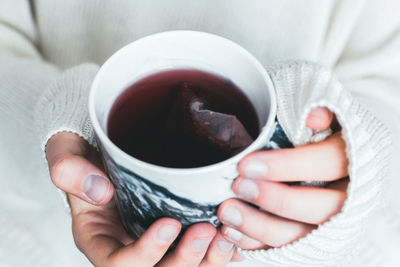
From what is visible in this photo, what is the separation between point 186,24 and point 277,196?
43 centimetres

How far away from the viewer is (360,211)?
1.46 ft

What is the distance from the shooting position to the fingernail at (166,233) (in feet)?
1.32

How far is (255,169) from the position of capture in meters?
0.36

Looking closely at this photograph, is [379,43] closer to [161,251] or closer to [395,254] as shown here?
[395,254]

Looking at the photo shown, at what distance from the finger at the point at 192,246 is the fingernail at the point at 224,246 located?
1.0 inches

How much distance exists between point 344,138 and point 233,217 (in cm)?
13

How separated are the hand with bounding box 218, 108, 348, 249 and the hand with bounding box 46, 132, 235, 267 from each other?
0.04 m

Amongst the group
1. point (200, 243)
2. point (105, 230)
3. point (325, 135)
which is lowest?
point (105, 230)

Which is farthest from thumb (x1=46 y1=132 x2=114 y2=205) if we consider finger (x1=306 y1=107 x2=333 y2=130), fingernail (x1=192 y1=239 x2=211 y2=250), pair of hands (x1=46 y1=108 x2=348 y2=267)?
finger (x1=306 y1=107 x2=333 y2=130)

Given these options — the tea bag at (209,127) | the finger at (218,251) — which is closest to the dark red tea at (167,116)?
the tea bag at (209,127)

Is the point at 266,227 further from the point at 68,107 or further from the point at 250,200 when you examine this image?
the point at 68,107

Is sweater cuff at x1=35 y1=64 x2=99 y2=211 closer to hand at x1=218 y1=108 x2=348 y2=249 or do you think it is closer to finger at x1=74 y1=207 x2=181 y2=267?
finger at x1=74 y1=207 x2=181 y2=267

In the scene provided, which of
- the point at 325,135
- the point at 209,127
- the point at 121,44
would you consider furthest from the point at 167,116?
the point at 121,44

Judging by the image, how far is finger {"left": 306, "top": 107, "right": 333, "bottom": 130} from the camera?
1.30ft
